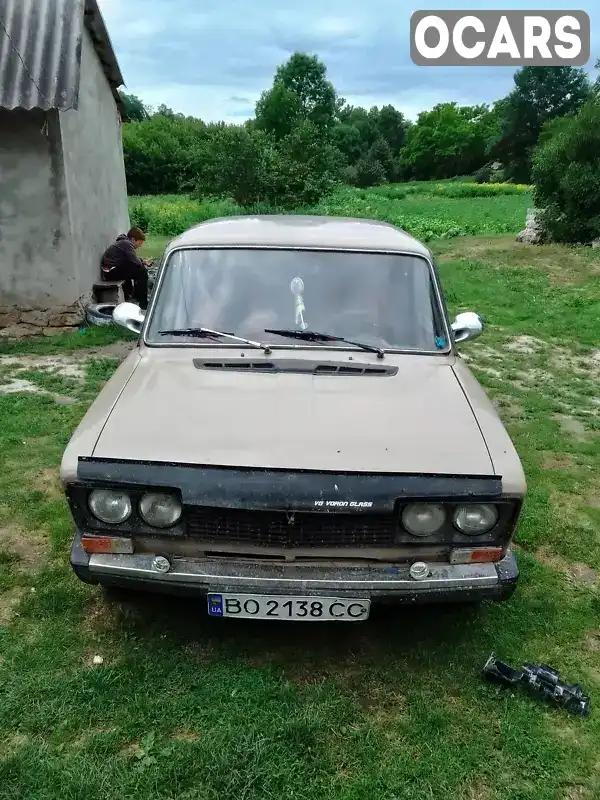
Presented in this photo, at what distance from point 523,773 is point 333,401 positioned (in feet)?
5.79

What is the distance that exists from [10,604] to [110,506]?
4.01ft

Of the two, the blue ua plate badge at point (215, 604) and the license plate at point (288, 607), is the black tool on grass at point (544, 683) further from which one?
the blue ua plate badge at point (215, 604)

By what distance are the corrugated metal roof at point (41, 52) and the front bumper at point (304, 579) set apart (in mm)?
6986

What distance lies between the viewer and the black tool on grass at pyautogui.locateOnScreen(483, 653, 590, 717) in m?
2.97

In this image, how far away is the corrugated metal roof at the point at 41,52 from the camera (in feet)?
26.6

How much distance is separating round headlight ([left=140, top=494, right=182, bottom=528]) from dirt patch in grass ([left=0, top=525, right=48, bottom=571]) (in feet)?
4.82

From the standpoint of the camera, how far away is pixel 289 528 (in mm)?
2855

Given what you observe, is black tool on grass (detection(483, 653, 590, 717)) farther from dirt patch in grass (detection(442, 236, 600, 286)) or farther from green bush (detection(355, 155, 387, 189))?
green bush (detection(355, 155, 387, 189))

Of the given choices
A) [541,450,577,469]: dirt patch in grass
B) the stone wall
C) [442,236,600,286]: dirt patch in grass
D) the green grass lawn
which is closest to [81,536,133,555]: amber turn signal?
the green grass lawn

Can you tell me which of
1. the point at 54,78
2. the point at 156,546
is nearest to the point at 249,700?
the point at 156,546

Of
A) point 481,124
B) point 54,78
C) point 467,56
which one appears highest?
point 481,124

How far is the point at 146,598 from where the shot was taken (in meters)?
3.57

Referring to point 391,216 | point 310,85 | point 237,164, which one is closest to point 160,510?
point 237,164

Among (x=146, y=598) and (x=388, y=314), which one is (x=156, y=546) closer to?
(x=146, y=598)
